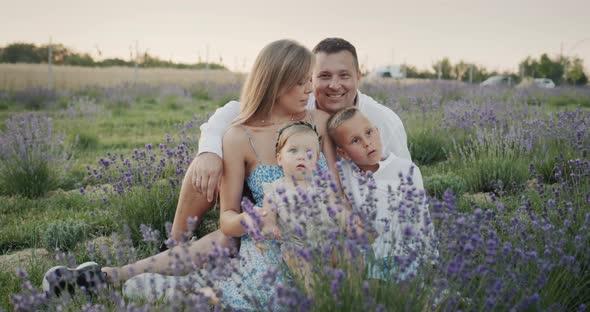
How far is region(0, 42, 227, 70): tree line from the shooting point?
19.2 m

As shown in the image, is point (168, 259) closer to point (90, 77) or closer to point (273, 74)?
point (273, 74)

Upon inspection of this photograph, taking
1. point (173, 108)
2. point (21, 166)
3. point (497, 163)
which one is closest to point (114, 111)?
point (173, 108)

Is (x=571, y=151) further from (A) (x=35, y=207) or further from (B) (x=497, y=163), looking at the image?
(A) (x=35, y=207)

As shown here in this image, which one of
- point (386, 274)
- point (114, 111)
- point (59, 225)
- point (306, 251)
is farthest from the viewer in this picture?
point (114, 111)

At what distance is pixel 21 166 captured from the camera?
199 inches

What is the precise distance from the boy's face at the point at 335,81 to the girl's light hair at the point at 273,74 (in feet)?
1.91

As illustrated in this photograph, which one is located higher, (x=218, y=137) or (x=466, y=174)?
(x=218, y=137)

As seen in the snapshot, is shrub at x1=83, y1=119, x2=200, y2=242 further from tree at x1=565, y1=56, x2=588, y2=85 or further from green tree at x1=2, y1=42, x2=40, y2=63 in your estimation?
tree at x1=565, y1=56, x2=588, y2=85

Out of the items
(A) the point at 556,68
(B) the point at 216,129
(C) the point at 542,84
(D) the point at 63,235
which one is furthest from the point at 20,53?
(A) the point at 556,68

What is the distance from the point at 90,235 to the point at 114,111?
8313mm

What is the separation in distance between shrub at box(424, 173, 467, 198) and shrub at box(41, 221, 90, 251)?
2770 mm

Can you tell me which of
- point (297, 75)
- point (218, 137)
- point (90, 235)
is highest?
point (297, 75)

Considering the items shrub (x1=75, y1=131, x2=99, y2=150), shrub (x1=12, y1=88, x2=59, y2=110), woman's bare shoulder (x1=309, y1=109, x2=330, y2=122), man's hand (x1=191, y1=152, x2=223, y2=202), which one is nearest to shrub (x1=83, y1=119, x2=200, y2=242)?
man's hand (x1=191, y1=152, x2=223, y2=202)

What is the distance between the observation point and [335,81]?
3.63m
